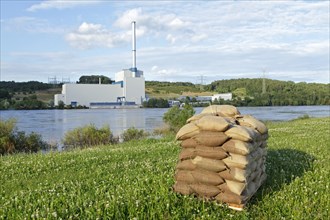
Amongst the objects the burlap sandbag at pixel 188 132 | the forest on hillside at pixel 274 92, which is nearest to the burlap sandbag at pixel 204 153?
the burlap sandbag at pixel 188 132

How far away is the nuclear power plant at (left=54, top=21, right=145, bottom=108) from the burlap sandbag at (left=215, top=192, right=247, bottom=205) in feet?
356

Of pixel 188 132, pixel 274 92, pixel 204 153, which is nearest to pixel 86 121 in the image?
pixel 188 132

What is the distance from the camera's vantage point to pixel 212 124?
621 cm

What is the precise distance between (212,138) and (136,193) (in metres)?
1.53

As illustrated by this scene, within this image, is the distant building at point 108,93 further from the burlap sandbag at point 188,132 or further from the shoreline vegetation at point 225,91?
the burlap sandbag at point 188,132

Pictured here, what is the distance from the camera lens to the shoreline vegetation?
360ft

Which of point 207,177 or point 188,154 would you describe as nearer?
point 207,177

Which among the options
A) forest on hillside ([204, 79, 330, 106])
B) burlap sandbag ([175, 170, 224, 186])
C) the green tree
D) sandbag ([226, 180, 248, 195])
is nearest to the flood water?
the green tree

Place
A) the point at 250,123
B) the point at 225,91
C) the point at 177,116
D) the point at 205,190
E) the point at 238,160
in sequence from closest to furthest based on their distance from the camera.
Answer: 1. the point at 238,160
2. the point at 205,190
3. the point at 250,123
4. the point at 177,116
5. the point at 225,91

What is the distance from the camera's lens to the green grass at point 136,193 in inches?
205

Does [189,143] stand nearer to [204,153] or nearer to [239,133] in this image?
[204,153]

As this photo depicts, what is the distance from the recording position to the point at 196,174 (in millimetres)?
6176

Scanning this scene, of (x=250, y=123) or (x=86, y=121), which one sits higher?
(x=250, y=123)

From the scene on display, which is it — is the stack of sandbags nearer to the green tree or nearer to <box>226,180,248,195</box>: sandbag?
<box>226,180,248,195</box>: sandbag
